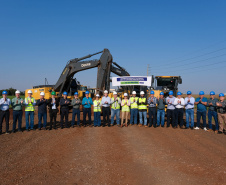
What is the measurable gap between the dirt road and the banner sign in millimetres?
4483

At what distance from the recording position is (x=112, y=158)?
19.1 feet

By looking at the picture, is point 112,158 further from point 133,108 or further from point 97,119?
point 133,108

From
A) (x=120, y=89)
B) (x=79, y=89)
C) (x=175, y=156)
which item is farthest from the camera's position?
(x=79, y=89)

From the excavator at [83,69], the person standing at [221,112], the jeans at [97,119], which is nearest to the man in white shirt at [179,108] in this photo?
the person standing at [221,112]

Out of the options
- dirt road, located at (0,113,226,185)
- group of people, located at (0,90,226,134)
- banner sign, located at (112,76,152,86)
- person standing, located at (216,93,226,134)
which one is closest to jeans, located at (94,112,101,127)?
group of people, located at (0,90,226,134)

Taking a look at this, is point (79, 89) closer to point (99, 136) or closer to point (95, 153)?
point (99, 136)

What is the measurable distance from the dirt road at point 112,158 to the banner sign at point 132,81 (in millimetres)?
4483

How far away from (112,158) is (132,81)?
25.3 feet

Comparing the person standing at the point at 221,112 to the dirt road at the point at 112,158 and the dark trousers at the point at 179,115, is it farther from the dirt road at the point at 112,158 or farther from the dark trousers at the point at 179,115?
the dark trousers at the point at 179,115

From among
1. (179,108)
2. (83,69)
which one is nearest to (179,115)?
(179,108)

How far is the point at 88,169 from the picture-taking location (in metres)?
5.10

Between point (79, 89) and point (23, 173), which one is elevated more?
point (79, 89)

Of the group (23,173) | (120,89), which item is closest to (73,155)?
(23,173)

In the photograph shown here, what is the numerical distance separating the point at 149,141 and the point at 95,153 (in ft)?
7.72
